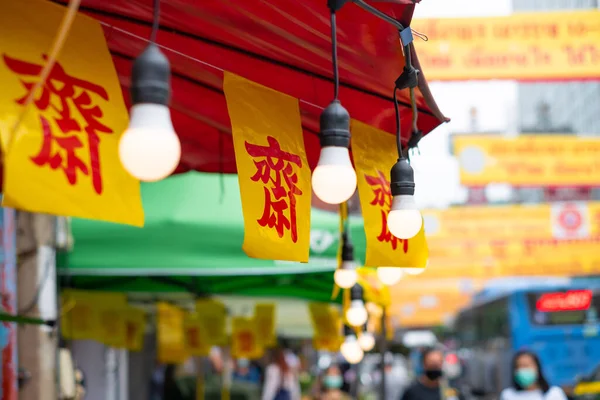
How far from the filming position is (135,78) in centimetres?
197

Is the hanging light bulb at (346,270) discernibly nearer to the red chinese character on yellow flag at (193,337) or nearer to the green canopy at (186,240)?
the green canopy at (186,240)

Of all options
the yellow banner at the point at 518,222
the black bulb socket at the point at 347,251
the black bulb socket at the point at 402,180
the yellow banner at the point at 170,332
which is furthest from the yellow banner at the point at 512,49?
the yellow banner at the point at 518,222

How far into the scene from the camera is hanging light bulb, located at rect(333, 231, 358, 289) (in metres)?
5.25

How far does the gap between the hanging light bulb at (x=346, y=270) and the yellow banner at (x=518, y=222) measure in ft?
34.2

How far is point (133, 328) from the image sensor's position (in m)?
8.65

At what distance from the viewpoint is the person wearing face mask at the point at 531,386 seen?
284 inches

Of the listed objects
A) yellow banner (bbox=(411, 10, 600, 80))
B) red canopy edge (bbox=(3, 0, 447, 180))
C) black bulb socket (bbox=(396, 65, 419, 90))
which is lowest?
black bulb socket (bbox=(396, 65, 419, 90))

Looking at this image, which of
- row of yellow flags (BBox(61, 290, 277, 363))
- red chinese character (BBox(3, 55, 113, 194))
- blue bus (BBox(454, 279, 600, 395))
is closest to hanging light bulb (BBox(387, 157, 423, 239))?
red chinese character (BBox(3, 55, 113, 194))

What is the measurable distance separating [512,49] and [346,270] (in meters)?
4.20

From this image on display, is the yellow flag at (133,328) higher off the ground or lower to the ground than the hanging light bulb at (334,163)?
lower

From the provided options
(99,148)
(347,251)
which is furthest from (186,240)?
(99,148)

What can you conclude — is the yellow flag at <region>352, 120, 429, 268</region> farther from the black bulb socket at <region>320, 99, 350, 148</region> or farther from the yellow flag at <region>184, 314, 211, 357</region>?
the yellow flag at <region>184, 314, 211, 357</region>

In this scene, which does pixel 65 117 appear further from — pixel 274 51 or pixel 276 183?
pixel 274 51

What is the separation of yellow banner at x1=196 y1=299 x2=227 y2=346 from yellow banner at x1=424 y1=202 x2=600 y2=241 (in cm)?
730
